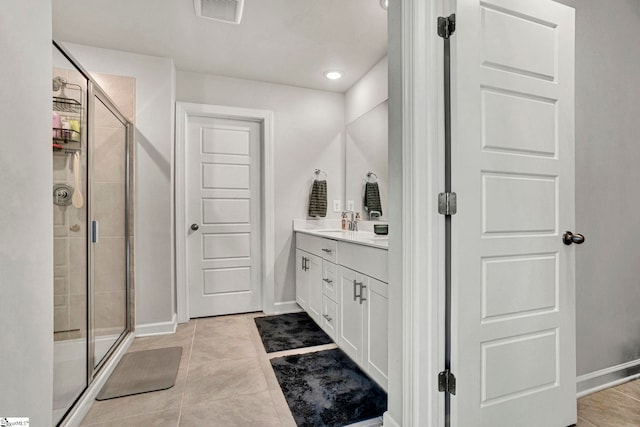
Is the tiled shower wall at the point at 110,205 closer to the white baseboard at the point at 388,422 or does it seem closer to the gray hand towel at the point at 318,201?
the gray hand towel at the point at 318,201

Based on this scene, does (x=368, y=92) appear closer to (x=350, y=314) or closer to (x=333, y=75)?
(x=333, y=75)

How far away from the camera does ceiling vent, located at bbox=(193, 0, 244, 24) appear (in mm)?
1992

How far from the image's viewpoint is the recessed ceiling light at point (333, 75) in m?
A: 3.05

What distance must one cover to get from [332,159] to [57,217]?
2472 mm

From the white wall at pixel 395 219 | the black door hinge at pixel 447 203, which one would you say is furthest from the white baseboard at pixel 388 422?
the black door hinge at pixel 447 203

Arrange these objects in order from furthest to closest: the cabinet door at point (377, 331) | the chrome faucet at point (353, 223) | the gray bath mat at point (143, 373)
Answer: the chrome faucet at point (353, 223)
the gray bath mat at point (143, 373)
the cabinet door at point (377, 331)

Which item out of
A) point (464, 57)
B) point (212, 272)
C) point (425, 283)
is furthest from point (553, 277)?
point (212, 272)

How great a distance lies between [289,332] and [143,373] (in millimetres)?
1101

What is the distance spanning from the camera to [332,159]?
3504 millimetres

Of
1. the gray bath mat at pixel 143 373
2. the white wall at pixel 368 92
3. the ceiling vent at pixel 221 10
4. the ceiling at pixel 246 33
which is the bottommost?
the gray bath mat at pixel 143 373

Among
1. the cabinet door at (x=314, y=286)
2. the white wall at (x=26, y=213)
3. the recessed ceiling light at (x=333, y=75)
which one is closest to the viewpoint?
the white wall at (x=26, y=213)

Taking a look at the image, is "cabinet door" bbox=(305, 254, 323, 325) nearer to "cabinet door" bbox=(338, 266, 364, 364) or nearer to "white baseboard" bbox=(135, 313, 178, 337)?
"cabinet door" bbox=(338, 266, 364, 364)

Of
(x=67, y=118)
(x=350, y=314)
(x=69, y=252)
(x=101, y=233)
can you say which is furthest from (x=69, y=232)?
(x=350, y=314)

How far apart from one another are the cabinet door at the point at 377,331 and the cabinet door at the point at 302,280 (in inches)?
46.1
